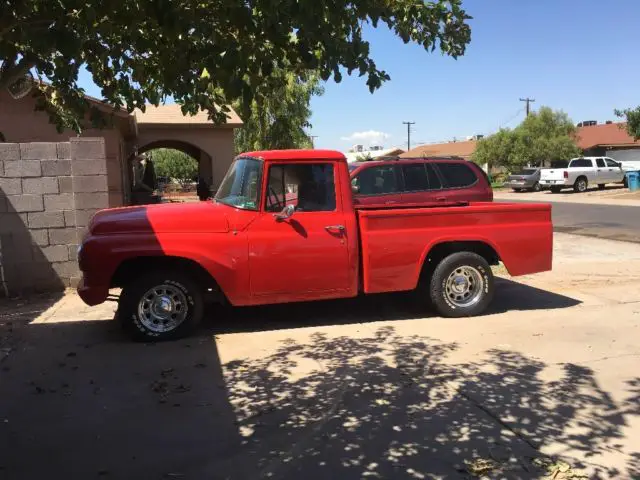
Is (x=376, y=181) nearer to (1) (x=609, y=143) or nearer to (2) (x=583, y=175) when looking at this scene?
(2) (x=583, y=175)

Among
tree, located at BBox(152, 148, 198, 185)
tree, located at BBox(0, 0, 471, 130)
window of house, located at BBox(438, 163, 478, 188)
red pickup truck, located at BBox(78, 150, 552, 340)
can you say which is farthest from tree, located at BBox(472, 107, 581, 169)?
tree, located at BBox(0, 0, 471, 130)

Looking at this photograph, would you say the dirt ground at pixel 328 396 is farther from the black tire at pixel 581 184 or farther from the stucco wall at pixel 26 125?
the black tire at pixel 581 184

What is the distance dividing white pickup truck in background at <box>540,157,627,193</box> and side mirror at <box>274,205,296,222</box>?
101ft

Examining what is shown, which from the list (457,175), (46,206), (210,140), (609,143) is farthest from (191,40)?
(609,143)

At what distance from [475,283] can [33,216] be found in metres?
5.95

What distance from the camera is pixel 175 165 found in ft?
217

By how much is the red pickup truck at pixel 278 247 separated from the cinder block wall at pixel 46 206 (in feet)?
7.91

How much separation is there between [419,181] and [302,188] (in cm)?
391

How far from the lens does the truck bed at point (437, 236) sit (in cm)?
Answer: 623

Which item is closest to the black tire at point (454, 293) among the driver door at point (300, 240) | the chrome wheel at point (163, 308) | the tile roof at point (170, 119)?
the driver door at point (300, 240)

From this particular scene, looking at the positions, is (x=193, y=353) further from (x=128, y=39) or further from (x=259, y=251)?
(x=128, y=39)

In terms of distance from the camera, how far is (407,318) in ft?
22.1

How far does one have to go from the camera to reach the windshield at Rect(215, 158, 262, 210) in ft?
19.7

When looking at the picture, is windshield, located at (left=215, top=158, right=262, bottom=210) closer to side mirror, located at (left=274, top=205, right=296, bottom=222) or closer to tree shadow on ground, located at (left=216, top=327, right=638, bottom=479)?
side mirror, located at (left=274, top=205, right=296, bottom=222)
